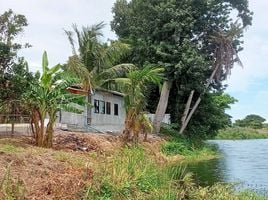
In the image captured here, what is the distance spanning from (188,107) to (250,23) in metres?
7.92

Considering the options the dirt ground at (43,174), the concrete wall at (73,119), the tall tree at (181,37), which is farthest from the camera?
the tall tree at (181,37)

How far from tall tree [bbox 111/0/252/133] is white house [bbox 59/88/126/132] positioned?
11.6 feet

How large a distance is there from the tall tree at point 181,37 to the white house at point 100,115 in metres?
3.55

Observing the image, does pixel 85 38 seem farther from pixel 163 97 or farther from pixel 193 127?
pixel 193 127

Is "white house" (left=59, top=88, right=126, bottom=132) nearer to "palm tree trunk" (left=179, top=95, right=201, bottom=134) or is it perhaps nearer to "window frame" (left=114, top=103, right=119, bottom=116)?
"window frame" (left=114, top=103, right=119, bottom=116)

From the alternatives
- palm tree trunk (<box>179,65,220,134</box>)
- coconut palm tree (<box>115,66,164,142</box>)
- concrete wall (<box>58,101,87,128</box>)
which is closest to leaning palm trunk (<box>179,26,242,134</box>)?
palm tree trunk (<box>179,65,220,134</box>)

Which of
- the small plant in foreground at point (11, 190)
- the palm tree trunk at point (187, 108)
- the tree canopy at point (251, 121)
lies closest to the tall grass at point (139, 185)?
the small plant in foreground at point (11, 190)

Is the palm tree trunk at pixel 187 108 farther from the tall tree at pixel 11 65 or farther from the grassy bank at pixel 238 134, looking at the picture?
the grassy bank at pixel 238 134

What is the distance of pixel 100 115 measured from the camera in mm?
35625

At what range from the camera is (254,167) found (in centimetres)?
2373

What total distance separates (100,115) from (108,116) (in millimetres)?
1940

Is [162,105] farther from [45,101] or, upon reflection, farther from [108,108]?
[45,101]

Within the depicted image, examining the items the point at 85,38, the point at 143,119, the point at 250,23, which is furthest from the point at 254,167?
the point at 250,23

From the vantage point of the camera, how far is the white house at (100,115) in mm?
30375
